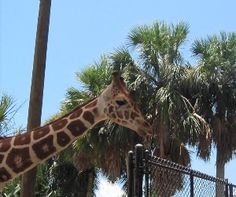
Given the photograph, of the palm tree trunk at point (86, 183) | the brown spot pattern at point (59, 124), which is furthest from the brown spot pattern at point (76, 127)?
the palm tree trunk at point (86, 183)

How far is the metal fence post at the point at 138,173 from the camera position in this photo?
548 centimetres

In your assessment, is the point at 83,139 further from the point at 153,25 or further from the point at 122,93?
the point at 122,93

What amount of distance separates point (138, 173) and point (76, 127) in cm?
391

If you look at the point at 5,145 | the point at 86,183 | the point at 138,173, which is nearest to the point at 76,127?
the point at 5,145

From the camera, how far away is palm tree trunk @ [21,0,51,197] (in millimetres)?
9891

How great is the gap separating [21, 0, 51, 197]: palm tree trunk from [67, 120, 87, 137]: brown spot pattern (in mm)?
1055

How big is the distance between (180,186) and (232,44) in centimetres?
1246

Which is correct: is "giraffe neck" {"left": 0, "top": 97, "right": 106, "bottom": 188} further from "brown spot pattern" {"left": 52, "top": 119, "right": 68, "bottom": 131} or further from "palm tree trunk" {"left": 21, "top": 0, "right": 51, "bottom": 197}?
"palm tree trunk" {"left": 21, "top": 0, "right": 51, "bottom": 197}

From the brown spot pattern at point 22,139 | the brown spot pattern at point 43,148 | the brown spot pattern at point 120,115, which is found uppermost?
the brown spot pattern at point 120,115

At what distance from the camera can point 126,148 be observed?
16844mm

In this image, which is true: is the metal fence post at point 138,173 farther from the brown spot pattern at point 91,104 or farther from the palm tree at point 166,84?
the palm tree at point 166,84

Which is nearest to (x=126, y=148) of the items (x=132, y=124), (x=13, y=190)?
(x=13, y=190)

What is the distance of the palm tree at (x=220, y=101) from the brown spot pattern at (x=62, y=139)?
8.71 m

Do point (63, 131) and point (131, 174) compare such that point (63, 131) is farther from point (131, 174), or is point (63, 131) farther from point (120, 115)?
point (131, 174)
